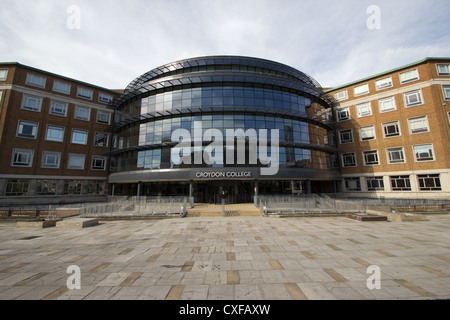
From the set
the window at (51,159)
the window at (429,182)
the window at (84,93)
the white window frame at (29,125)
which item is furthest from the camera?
the window at (84,93)

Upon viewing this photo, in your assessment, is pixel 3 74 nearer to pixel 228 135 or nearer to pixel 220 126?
pixel 220 126

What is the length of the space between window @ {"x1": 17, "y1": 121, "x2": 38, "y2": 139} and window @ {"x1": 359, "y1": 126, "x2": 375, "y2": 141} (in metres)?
55.1

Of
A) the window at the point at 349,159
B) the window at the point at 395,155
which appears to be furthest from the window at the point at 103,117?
the window at the point at 395,155

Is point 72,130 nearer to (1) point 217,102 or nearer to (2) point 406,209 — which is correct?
(1) point 217,102

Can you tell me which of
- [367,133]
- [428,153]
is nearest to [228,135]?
[367,133]

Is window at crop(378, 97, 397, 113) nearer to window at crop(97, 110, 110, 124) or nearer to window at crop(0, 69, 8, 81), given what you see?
window at crop(97, 110, 110, 124)

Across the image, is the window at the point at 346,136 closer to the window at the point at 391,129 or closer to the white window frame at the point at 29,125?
the window at the point at 391,129

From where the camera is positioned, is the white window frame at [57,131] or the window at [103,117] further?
the window at [103,117]

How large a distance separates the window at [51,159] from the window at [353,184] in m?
51.0

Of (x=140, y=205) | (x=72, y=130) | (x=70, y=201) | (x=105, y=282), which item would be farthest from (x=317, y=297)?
(x=72, y=130)

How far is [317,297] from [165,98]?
30385 millimetres

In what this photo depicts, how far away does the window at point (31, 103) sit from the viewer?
28703 millimetres

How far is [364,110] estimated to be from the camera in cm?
3241

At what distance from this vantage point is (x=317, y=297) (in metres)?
4.82
